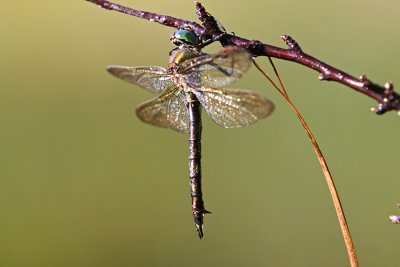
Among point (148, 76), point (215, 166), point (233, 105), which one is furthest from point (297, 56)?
point (215, 166)

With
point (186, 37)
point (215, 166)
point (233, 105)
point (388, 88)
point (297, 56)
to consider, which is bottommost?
point (388, 88)

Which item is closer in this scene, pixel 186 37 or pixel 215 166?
pixel 186 37

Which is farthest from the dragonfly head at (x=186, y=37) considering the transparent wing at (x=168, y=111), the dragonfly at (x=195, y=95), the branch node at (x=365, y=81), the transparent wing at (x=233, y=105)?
the branch node at (x=365, y=81)

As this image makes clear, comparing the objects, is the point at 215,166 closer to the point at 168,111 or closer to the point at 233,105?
the point at 168,111

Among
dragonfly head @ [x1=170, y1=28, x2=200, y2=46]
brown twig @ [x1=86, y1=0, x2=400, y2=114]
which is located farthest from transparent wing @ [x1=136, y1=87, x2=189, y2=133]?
brown twig @ [x1=86, y1=0, x2=400, y2=114]

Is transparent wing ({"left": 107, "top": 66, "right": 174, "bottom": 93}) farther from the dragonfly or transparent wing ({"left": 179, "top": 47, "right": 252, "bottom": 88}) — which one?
transparent wing ({"left": 179, "top": 47, "right": 252, "bottom": 88})
